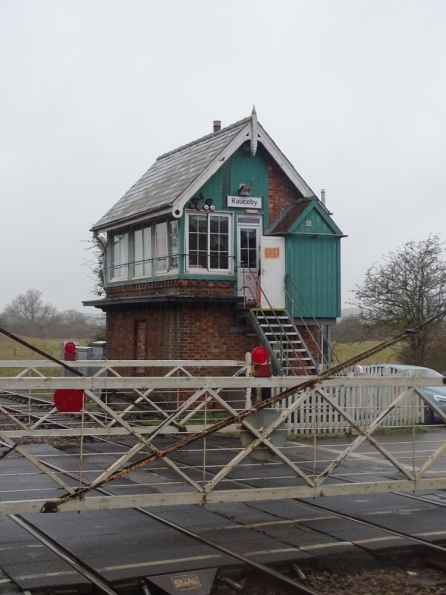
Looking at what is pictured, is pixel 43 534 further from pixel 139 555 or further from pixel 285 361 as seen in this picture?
pixel 285 361

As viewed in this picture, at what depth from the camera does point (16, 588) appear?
6.96 m

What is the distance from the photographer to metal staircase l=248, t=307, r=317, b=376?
2058 centimetres

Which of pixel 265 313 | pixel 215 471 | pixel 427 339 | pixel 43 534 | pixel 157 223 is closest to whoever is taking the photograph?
pixel 43 534

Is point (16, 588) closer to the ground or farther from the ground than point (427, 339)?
closer to the ground

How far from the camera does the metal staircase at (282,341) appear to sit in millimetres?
20578

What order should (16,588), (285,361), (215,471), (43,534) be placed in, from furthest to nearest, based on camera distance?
(285,361) → (215,471) → (43,534) → (16,588)

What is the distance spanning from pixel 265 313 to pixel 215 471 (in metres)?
10.0

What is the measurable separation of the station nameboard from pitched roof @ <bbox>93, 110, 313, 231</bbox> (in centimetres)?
103

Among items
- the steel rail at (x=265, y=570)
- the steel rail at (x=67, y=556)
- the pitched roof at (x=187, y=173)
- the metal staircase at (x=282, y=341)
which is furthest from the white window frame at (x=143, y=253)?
the steel rail at (x=265, y=570)

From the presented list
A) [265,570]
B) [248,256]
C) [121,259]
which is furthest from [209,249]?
[265,570]

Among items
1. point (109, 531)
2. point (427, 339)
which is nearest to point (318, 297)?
point (427, 339)

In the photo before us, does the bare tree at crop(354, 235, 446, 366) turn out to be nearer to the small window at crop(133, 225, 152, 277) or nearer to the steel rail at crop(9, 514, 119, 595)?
the small window at crop(133, 225, 152, 277)

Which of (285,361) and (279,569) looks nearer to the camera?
(279,569)

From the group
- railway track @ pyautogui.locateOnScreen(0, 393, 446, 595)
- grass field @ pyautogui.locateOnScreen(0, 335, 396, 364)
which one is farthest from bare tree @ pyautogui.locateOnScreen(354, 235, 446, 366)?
railway track @ pyautogui.locateOnScreen(0, 393, 446, 595)
